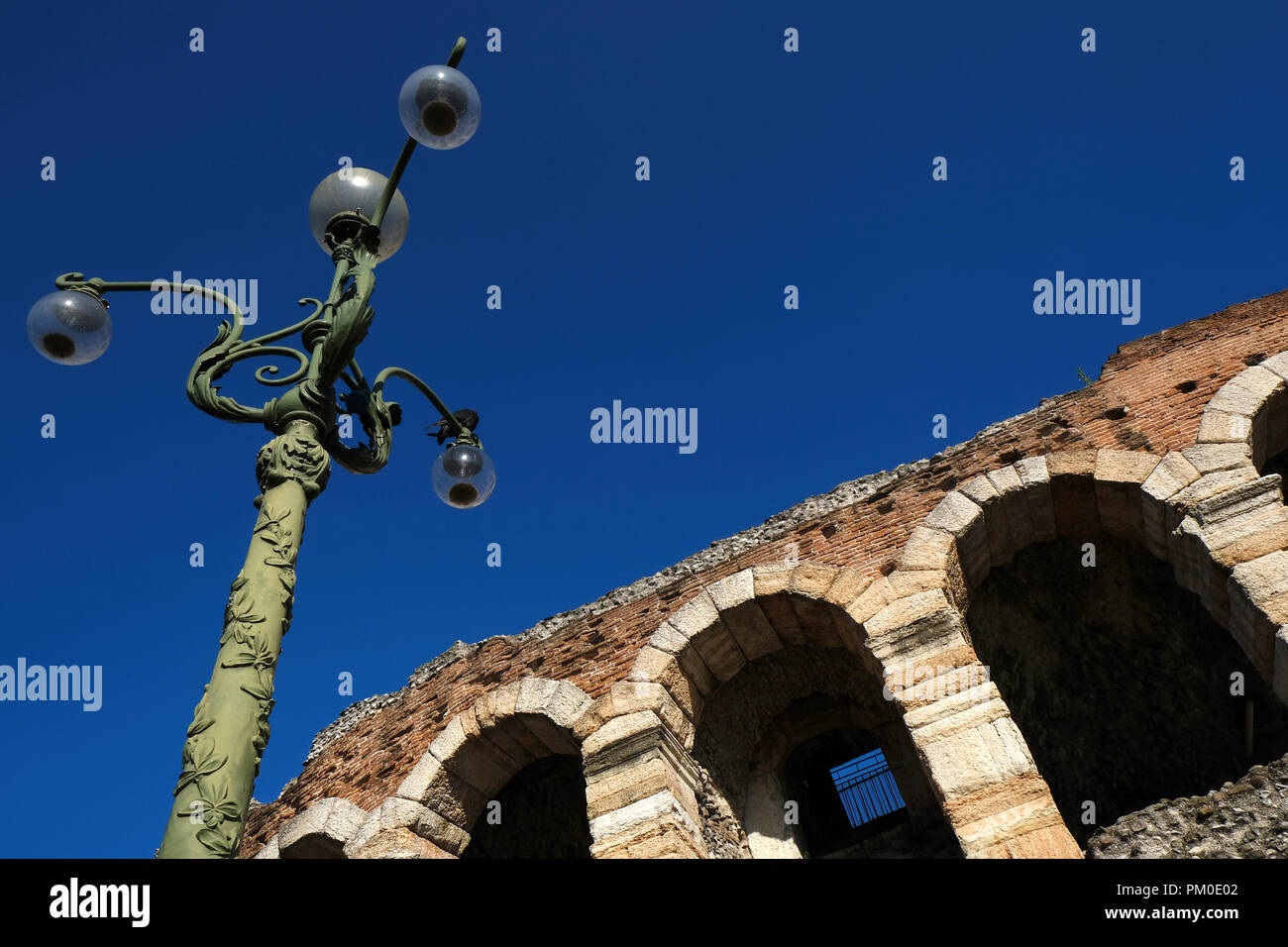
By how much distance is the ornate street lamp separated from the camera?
3.28 m

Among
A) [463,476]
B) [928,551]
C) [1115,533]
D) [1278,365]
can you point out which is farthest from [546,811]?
[1278,365]

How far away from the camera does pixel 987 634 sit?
9.27m

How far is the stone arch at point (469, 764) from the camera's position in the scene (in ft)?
27.6

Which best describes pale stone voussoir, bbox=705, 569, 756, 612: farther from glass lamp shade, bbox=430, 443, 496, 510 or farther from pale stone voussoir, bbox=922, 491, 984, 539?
glass lamp shade, bbox=430, 443, 496, 510

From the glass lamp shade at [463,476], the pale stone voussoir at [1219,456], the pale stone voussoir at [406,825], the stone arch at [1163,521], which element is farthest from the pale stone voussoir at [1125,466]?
the pale stone voussoir at [406,825]

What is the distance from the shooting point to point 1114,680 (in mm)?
9406

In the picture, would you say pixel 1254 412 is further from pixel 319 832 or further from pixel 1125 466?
pixel 319 832

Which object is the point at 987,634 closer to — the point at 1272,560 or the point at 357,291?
the point at 1272,560

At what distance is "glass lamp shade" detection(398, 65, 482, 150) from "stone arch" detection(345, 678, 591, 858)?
510 cm

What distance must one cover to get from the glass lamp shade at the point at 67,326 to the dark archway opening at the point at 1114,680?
7394mm

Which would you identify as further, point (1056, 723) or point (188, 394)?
point (1056, 723)

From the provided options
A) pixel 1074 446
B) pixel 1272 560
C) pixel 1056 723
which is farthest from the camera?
pixel 1056 723
